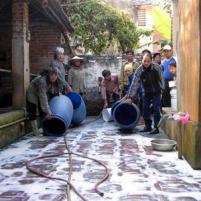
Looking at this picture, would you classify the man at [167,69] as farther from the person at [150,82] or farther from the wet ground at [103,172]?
the wet ground at [103,172]

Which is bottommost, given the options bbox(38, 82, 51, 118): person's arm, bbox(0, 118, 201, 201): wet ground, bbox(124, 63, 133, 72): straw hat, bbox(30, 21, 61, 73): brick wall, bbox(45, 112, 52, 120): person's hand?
bbox(0, 118, 201, 201): wet ground

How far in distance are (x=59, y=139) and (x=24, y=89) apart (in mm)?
1349

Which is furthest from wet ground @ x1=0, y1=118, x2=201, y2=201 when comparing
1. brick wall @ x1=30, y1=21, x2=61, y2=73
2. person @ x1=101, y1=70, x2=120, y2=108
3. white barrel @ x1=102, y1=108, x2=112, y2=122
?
brick wall @ x1=30, y1=21, x2=61, y2=73

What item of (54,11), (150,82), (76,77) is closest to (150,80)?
(150,82)

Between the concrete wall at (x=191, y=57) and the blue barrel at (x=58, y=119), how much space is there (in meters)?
2.69

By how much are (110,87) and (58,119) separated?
4213mm

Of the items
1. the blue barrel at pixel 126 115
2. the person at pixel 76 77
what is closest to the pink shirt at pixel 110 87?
the person at pixel 76 77

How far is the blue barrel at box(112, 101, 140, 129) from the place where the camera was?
9773 millimetres

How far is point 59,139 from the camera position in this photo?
8844 mm

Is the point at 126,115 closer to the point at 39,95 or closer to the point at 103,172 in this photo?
the point at 39,95

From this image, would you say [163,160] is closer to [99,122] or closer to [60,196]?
[60,196]

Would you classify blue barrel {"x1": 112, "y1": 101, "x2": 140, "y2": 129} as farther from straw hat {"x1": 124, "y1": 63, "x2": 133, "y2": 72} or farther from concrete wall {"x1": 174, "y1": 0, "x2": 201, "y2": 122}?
concrete wall {"x1": 174, "y1": 0, "x2": 201, "y2": 122}

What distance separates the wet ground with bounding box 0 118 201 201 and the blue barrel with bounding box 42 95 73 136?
1.57 ft

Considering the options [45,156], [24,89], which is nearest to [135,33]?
[24,89]
